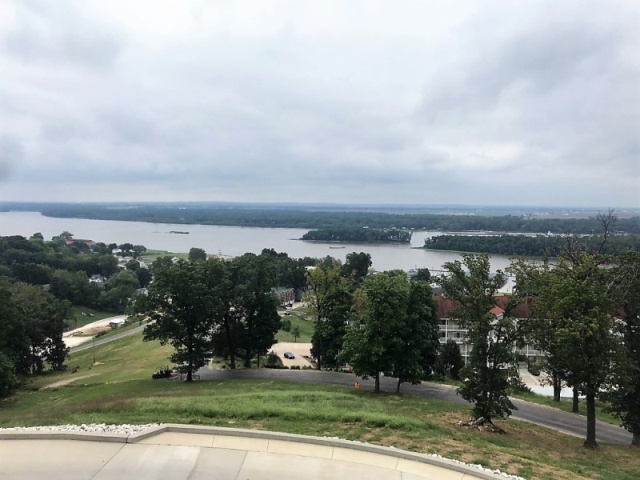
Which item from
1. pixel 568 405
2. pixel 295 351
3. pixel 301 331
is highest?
pixel 568 405

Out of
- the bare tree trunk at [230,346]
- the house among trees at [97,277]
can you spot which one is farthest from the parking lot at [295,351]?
the house among trees at [97,277]

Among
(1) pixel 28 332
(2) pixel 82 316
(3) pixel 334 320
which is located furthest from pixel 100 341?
(3) pixel 334 320

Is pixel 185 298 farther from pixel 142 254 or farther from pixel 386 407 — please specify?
pixel 142 254

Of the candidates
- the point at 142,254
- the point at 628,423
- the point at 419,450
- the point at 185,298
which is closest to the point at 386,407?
the point at 419,450

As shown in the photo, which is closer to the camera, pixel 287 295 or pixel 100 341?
pixel 100 341

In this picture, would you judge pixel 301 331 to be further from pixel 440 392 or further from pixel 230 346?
pixel 440 392

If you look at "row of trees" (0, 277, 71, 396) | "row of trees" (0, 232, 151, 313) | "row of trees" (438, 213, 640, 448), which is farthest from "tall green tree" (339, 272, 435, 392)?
"row of trees" (0, 232, 151, 313)
